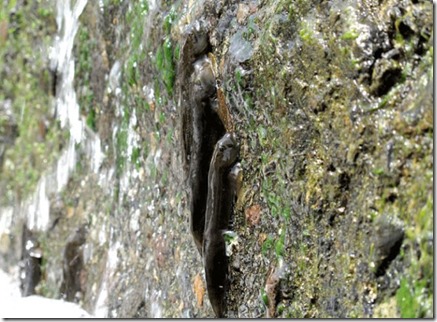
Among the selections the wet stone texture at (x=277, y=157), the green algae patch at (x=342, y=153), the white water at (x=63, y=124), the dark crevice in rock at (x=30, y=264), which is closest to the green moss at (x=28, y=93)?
the white water at (x=63, y=124)

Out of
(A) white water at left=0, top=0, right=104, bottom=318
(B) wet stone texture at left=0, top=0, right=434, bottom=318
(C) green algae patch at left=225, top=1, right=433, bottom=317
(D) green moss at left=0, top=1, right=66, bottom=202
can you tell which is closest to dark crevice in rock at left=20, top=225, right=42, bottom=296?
(A) white water at left=0, top=0, right=104, bottom=318

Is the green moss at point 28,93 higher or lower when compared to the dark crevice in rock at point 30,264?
higher

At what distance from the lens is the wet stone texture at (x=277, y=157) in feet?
6.84

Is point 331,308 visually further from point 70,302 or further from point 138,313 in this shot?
point 70,302

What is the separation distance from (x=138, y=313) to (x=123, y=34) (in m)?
1.52

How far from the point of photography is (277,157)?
2.70 m

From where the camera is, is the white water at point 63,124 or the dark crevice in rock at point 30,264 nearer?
the white water at point 63,124

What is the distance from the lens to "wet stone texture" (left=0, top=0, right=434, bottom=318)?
2.09 m

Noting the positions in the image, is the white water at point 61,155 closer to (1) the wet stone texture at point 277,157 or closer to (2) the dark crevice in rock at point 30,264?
(2) the dark crevice in rock at point 30,264

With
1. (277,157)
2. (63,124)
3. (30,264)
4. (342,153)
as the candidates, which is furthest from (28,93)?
(342,153)

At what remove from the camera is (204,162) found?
10.4 feet

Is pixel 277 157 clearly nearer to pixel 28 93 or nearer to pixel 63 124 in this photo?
pixel 63 124

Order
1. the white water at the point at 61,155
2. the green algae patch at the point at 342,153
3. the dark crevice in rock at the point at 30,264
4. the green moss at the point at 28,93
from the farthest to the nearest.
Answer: the green moss at the point at 28,93 → the dark crevice in rock at the point at 30,264 → the white water at the point at 61,155 → the green algae patch at the point at 342,153

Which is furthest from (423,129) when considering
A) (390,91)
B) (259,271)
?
(259,271)
